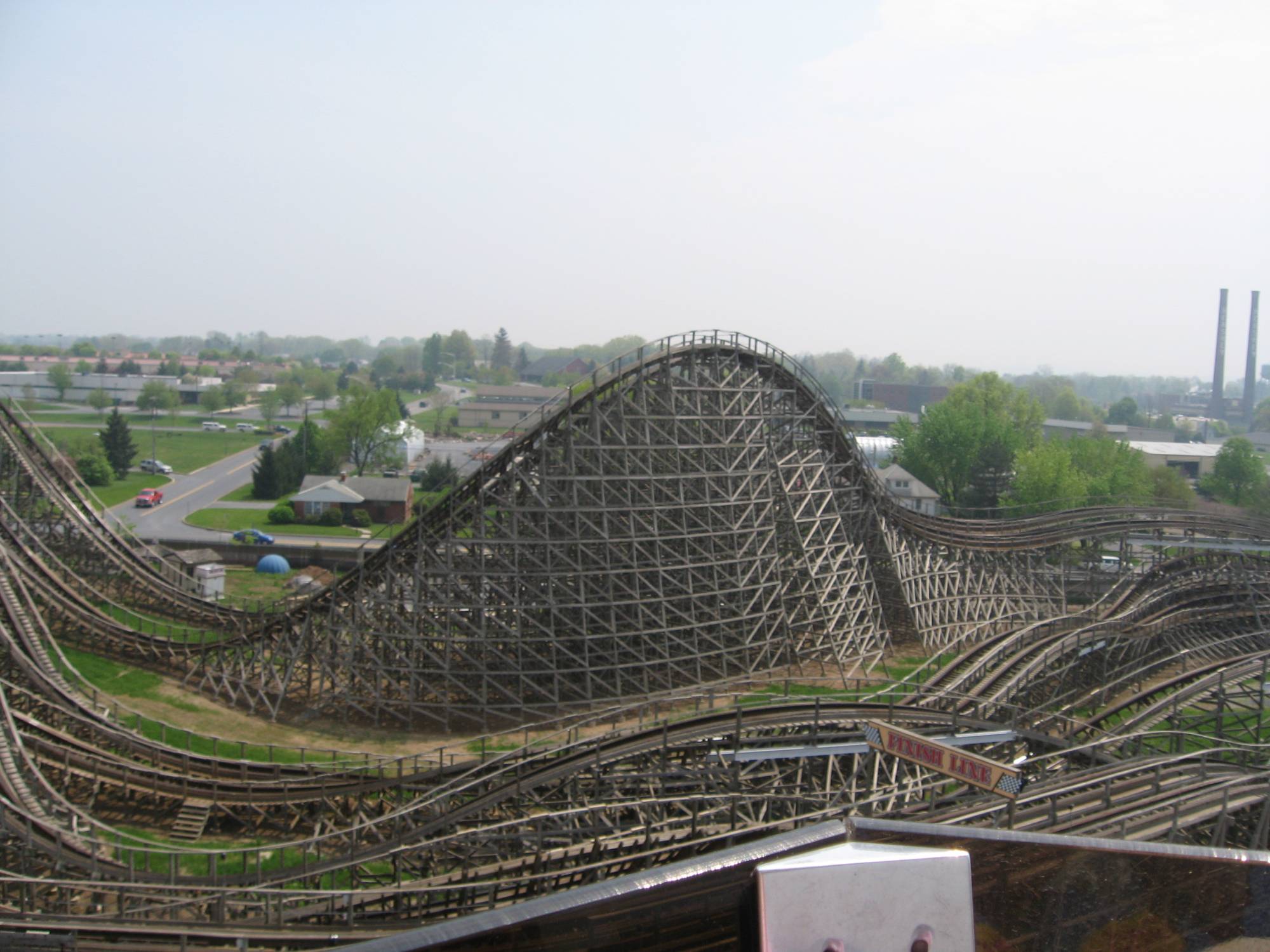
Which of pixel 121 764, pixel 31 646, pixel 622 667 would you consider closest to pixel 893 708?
pixel 622 667

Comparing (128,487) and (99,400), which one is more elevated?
(99,400)

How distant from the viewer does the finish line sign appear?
338 inches

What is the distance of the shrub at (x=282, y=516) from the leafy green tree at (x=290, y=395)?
42.3 meters

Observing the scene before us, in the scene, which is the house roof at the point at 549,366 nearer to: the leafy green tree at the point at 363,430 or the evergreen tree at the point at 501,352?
the evergreen tree at the point at 501,352

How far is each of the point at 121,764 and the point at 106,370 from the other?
106405mm

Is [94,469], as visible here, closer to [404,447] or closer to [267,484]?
[267,484]

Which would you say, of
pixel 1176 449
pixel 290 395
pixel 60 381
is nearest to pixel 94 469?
pixel 290 395

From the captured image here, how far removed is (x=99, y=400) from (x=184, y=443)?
45.1ft

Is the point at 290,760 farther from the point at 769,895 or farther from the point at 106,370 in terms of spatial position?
the point at 106,370

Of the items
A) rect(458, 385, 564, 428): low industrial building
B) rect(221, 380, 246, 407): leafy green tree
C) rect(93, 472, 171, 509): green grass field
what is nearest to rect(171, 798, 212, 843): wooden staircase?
rect(93, 472, 171, 509): green grass field

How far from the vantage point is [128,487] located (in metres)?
50.9

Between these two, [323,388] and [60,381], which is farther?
[323,388]

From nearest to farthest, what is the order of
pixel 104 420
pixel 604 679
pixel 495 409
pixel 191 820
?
pixel 191 820
pixel 604 679
pixel 104 420
pixel 495 409

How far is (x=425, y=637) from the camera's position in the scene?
1905cm
